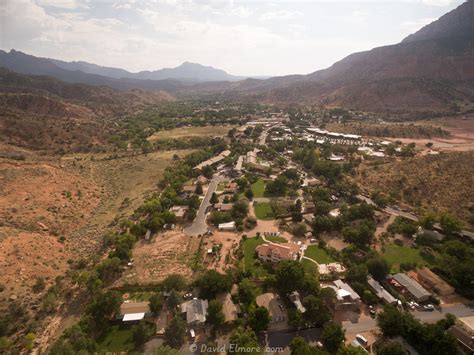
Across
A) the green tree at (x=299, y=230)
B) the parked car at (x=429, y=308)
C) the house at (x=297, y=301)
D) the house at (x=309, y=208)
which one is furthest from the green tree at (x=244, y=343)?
the house at (x=309, y=208)

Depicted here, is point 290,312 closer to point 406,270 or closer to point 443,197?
point 406,270

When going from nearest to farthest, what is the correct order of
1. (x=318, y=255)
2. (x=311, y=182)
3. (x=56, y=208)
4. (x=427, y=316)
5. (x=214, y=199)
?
1. (x=427, y=316)
2. (x=318, y=255)
3. (x=56, y=208)
4. (x=214, y=199)
5. (x=311, y=182)

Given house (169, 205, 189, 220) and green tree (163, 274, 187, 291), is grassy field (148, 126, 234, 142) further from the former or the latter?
green tree (163, 274, 187, 291)

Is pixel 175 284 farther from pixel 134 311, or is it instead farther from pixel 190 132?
pixel 190 132

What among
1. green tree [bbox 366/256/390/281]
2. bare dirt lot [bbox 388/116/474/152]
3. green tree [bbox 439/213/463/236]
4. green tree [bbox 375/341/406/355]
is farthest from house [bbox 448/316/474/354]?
bare dirt lot [bbox 388/116/474/152]

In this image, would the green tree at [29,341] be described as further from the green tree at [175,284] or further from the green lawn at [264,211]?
the green lawn at [264,211]

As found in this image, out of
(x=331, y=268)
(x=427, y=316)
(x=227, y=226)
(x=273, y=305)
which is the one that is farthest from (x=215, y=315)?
(x=427, y=316)
